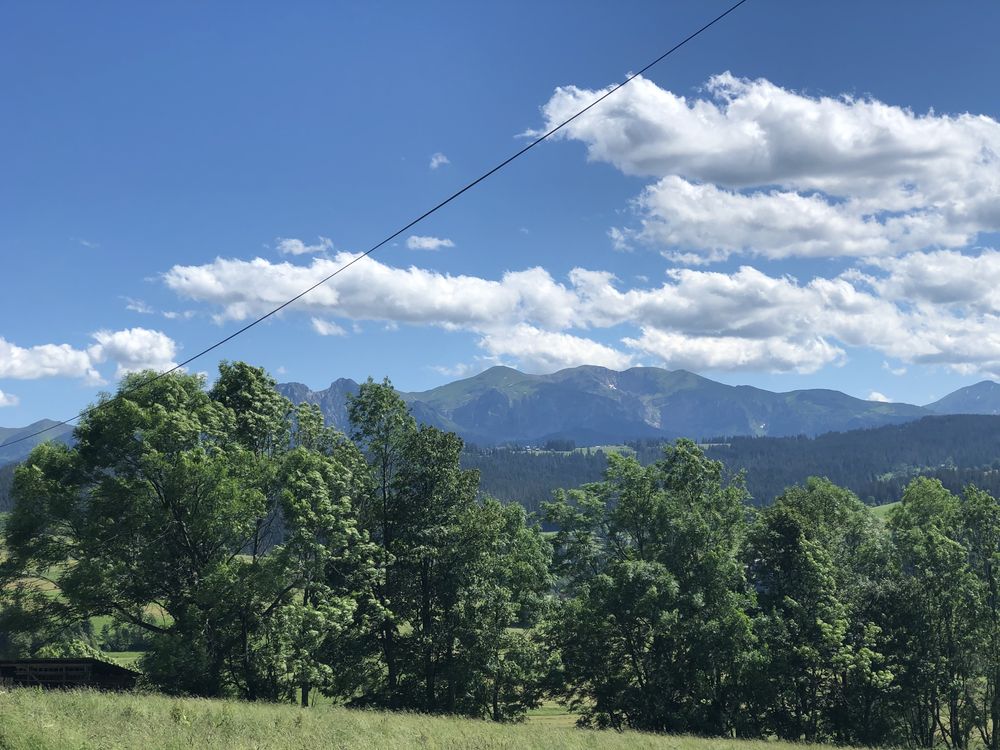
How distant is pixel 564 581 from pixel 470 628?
602 cm

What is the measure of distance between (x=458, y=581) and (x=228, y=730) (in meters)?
23.1

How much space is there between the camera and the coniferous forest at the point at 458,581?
104 feet

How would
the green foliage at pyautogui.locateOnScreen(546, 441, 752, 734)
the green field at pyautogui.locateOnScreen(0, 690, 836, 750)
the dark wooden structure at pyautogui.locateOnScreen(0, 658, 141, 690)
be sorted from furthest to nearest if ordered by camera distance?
the green foliage at pyautogui.locateOnScreen(546, 441, 752, 734) < the dark wooden structure at pyautogui.locateOnScreen(0, 658, 141, 690) < the green field at pyautogui.locateOnScreen(0, 690, 836, 750)

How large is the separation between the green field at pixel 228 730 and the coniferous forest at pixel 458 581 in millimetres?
9796

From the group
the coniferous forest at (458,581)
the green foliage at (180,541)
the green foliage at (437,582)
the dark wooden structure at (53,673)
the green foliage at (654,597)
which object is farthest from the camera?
the green foliage at (437,582)

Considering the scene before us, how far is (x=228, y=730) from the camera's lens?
675 inches

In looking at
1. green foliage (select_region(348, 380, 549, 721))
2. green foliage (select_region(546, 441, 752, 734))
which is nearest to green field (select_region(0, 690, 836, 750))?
green foliage (select_region(546, 441, 752, 734))

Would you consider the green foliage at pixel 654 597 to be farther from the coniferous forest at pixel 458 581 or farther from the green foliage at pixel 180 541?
the green foliage at pixel 180 541

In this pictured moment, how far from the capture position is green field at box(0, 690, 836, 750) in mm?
14773

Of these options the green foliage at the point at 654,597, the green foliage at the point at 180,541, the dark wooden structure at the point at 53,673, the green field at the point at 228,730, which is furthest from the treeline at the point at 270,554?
the green field at the point at 228,730

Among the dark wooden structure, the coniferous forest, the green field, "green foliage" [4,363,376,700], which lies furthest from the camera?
the coniferous forest

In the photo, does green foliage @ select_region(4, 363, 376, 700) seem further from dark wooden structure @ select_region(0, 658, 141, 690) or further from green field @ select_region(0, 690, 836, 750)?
green field @ select_region(0, 690, 836, 750)

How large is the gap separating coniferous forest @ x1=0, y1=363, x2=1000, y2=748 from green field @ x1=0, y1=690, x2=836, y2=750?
32.1ft

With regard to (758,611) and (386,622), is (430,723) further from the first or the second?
(758,611)
